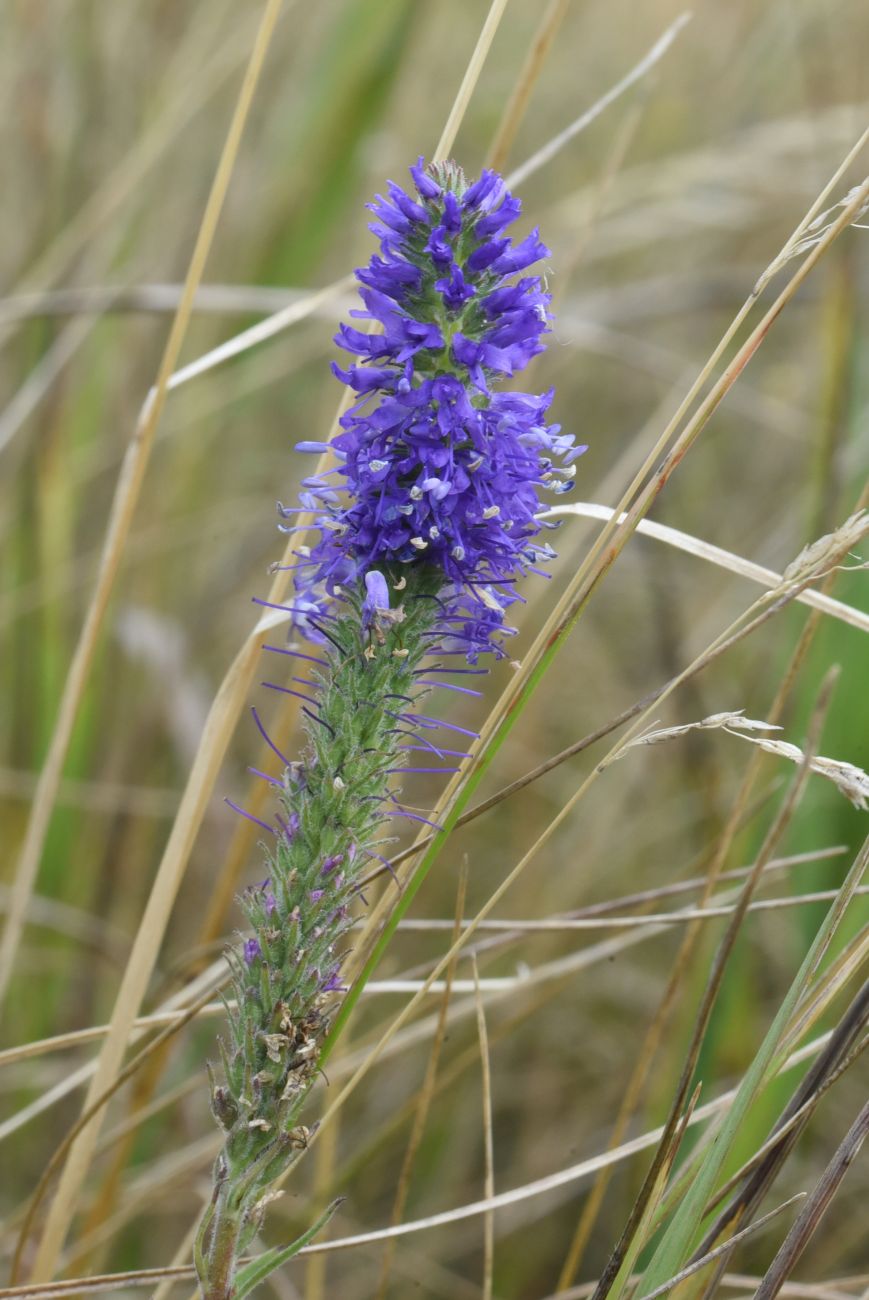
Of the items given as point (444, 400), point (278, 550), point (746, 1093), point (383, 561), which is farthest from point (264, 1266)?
point (278, 550)

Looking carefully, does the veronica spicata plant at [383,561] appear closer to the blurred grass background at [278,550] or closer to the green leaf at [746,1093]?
the green leaf at [746,1093]

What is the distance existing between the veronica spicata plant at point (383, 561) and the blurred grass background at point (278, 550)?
0.98 m

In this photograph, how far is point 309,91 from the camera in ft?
12.5

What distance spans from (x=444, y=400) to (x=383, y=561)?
207 millimetres

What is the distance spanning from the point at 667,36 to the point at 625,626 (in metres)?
3.19

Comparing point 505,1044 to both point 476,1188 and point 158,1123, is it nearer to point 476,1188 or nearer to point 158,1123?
point 476,1188

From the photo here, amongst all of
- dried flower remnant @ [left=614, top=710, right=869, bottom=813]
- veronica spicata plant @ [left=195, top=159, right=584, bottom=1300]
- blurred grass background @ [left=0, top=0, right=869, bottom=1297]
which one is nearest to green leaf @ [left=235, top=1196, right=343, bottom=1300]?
veronica spicata plant @ [left=195, top=159, right=584, bottom=1300]

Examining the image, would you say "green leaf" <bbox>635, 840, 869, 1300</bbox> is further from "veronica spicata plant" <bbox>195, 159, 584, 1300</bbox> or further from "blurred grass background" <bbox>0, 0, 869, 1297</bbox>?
"blurred grass background" <bbox>0, 0, 869, 1297</bbox>

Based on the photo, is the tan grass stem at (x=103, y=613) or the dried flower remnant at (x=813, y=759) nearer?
the dried flower remnant at (x=813, y=759)

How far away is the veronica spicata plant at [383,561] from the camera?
139 centimetres

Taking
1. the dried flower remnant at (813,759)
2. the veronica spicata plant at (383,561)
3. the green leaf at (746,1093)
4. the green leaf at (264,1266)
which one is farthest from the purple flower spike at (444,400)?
the green leaf at (264,1266)

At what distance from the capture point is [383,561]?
146cm

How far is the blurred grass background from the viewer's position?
10.4 feet

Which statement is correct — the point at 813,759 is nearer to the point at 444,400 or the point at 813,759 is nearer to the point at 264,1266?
the point at 444,400
